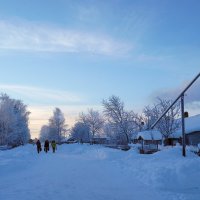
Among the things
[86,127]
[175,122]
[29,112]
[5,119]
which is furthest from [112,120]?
[86,127]

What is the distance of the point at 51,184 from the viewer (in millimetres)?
13328

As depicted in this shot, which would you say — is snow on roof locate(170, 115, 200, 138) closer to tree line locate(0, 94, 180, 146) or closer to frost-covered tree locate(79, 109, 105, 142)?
tree line locate(0, 94, 180, 146)

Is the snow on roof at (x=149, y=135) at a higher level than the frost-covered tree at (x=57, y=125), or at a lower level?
lower

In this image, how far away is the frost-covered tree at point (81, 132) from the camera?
459ft

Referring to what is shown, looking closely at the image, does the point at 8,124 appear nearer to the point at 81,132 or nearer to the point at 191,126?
the point at 191,126

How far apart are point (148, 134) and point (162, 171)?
1140 inches

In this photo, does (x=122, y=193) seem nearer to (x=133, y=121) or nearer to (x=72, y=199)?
(x=72, y=199)

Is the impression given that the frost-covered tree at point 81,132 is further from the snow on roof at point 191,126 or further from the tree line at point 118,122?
the snow on roof at point 191,126

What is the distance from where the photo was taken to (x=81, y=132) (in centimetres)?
14100

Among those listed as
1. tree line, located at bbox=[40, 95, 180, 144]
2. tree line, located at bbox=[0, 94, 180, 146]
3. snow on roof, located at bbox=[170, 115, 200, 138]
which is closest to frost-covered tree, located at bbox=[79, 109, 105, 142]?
tree line, located at bbox=[40, 95, 180, 144]

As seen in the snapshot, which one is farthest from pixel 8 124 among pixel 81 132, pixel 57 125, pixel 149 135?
pixel 81 132

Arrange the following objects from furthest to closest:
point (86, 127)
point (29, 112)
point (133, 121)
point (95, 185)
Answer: point (86, 127) < point (29, 112) < point (133, 121) < point (95, 185)

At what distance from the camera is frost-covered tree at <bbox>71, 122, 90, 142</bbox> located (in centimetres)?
13988

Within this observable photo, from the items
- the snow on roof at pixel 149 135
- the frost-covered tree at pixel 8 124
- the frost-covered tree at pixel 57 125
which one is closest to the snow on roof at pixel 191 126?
the snow on roof at pixel 149 135
